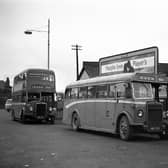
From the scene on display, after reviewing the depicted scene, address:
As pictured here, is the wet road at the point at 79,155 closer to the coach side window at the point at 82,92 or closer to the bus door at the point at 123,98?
the bus door at the point at 123,98

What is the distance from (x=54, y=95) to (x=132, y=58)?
6.24m

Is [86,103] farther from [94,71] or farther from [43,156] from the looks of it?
[94,71]

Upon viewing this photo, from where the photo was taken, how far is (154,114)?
46.1 feet

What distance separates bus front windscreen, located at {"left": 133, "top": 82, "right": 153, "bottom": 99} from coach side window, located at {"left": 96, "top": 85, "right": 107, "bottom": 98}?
2240 mm

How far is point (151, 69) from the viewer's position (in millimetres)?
23859

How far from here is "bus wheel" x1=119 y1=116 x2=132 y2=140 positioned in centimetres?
1424

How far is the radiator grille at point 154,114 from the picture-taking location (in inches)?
548

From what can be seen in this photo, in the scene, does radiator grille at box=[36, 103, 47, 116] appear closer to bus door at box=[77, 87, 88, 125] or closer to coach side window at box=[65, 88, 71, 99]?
coach side window at box=[65, 88, 71, 99]

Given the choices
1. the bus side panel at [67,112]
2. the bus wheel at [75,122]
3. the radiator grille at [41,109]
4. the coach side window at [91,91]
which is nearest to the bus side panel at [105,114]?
the coach side window at [91,91]

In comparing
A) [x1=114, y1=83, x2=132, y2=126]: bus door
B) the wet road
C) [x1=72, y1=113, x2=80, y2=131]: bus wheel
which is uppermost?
[x1=114, y1=83, x2=132, y2=126]: bus door

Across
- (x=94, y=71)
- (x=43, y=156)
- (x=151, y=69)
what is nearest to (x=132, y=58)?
(x=151, y=69)

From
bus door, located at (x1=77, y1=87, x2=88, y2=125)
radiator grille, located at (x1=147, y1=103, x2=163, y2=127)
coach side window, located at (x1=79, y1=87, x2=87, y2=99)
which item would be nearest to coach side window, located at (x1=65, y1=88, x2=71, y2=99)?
bus door, located at (x1=77, y1=87, x2=88, y2=125)

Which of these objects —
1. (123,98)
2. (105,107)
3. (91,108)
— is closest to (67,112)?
(91,108)

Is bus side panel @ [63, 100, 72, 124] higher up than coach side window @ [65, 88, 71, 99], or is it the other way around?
coach side window @ [65, 88, 71, 99]
